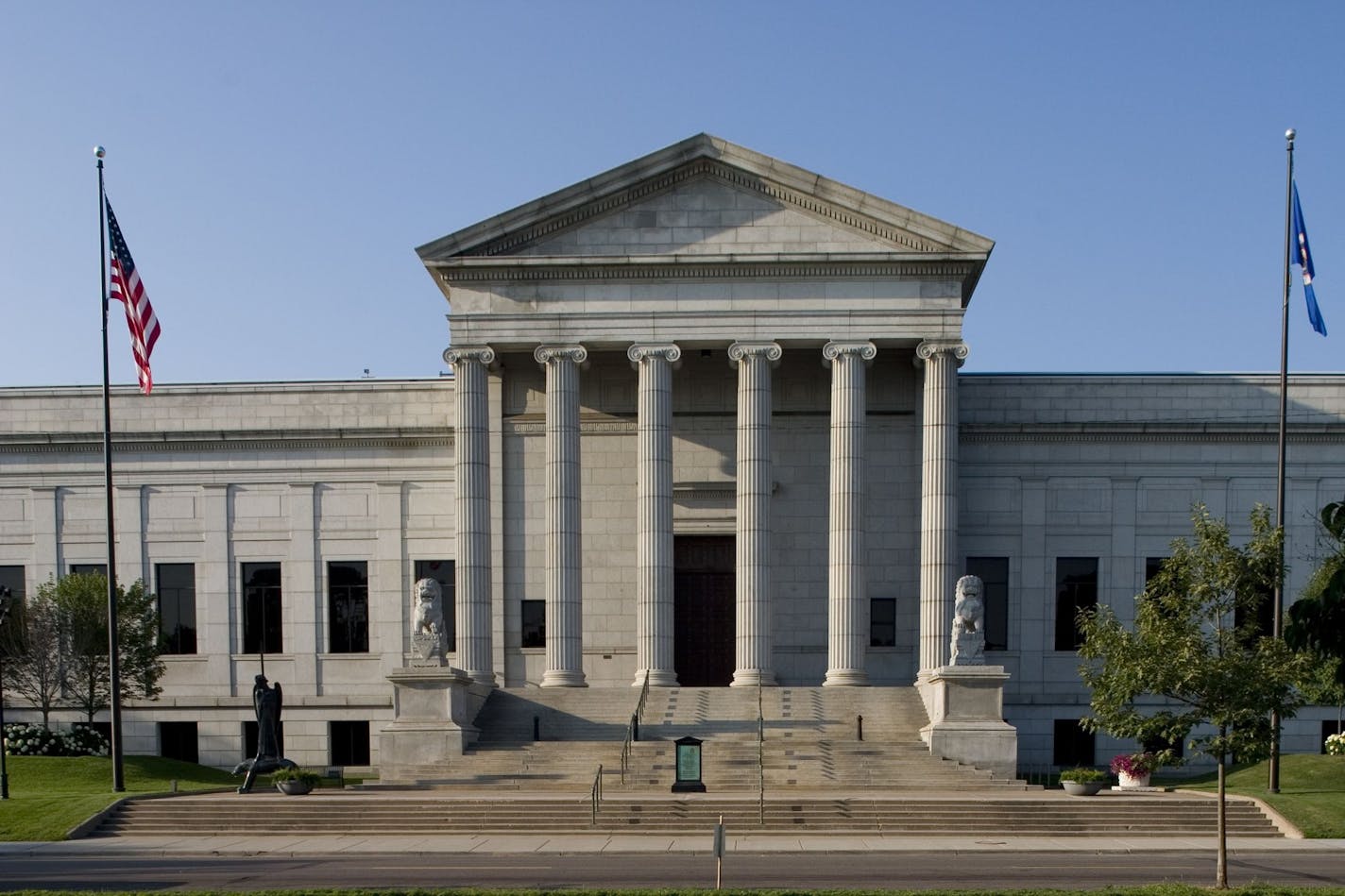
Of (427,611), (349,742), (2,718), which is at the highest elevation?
(427,611)

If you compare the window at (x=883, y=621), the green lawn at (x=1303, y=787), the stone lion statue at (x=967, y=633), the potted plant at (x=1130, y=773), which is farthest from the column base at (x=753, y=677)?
the green lawn at (x=1303, y=787)

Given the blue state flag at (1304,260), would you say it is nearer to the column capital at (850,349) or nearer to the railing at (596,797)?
the column capital at (850,349)

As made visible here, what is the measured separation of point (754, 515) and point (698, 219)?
9953 mm

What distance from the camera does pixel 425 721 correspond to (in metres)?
38.4

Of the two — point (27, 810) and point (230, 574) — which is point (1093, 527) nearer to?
point (230, 574)

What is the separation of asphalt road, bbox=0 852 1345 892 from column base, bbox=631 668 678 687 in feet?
49.0

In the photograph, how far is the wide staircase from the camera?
31.3m

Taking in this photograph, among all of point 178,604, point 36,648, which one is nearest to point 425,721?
point 36,648

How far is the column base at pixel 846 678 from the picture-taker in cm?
4241

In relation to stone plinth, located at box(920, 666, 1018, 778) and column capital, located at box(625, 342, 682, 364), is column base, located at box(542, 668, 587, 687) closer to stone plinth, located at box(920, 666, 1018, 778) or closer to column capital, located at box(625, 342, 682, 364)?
column capital, located at box(625, 342, 682, 364)

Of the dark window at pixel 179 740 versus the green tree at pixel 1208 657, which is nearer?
the green tree at pixel 1208 657

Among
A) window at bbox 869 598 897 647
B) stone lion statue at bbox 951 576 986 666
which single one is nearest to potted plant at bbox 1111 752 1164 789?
stone lion statue at bbox 951 576 986 666

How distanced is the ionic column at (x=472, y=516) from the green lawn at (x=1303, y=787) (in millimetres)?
22014

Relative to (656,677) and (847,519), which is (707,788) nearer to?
(656,677)
